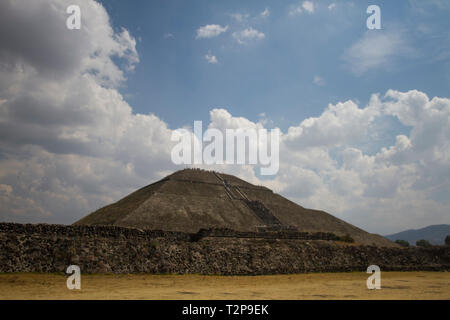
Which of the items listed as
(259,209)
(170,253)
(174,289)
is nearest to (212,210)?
(259,209)

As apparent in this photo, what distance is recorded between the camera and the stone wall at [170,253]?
704 inches

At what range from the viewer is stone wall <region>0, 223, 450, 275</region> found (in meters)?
17.9

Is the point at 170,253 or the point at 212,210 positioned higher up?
the point at 212,210

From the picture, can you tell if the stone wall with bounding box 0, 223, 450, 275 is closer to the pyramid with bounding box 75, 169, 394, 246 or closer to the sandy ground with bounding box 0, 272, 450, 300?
the sandy ground with bounding box 0, 272, 450, 300

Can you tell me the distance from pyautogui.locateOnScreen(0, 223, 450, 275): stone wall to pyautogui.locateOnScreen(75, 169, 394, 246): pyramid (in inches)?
605

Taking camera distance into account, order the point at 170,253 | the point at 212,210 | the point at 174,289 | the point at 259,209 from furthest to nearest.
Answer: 1. the point at 259,209
2. the point at 212,210
3. the point at 170,253
4. the point at 174,289

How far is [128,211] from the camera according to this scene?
4238 centimetres

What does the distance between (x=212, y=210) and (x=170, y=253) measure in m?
26.9

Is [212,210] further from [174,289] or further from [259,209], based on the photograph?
[174,289]

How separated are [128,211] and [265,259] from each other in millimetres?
24203

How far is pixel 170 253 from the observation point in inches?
861

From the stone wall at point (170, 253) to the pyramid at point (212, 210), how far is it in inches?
605
